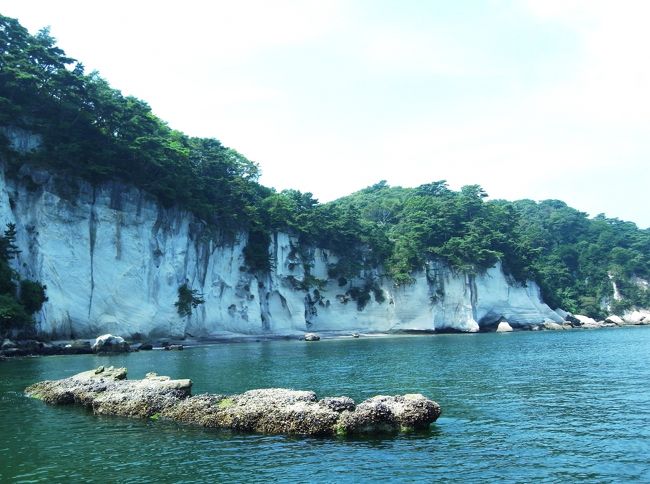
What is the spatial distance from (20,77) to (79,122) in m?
6.19

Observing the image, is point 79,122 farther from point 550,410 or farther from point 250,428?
point 550,410

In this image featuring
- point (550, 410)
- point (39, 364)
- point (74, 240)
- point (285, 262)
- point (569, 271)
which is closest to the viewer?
point (550, 410)

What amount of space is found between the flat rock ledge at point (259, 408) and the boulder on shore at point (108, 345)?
71.3 feet

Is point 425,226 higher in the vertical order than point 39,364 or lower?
higher

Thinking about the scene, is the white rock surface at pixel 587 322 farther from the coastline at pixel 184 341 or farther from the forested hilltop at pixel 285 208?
the forested hilltop at pixel 285 208

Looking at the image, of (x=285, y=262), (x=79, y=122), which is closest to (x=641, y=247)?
(x=285, y=262)

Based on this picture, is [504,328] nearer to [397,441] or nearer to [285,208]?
[285,208]

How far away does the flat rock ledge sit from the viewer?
46.8 feet

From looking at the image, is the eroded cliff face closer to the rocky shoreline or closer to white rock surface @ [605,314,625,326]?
the rocky shoreline

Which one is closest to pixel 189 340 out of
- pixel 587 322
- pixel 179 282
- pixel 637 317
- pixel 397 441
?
pixel 179 282

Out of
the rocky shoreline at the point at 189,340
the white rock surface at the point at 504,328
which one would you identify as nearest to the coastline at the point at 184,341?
the rocky shoreline at the point at 189,340

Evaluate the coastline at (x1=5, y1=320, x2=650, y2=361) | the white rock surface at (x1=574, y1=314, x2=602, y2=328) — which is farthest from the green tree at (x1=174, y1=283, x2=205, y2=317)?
the white rock surface at (x1=574, y1=314, x2=602, y2=328)

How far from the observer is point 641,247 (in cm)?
9762

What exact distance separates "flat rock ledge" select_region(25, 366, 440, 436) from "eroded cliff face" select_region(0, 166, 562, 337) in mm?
27154
